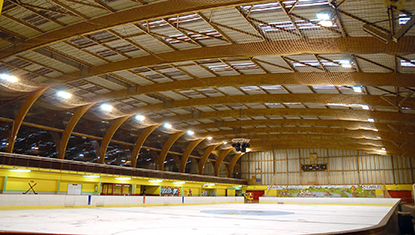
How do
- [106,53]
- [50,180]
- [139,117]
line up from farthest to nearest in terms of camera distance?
1. [139,117]
2. [50,180]
3. [106,53]

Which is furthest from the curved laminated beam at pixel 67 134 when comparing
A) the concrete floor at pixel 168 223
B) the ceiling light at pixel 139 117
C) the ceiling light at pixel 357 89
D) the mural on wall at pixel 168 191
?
the ceiling light at pixel 357 89

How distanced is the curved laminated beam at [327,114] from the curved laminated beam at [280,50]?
1447 cm

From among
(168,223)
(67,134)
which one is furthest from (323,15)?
(67,134)

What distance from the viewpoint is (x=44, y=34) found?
17.9 metres

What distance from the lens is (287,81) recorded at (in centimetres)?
2222

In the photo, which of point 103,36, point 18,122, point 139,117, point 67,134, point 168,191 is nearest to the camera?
point 103,36

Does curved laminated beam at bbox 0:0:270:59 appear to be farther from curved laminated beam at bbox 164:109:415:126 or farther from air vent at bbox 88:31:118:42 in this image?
curved laminated beam at bbox 164:109:415:126

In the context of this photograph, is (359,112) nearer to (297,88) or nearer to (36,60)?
(297,88)

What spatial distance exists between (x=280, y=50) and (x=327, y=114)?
52.0 ft

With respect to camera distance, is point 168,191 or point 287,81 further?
point 168,191

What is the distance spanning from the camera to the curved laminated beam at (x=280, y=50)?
15048mm

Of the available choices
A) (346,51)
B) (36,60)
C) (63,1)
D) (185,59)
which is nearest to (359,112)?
(346,51)

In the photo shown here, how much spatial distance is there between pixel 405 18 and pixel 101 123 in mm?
31396

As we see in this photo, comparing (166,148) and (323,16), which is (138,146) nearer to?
(166,148)
